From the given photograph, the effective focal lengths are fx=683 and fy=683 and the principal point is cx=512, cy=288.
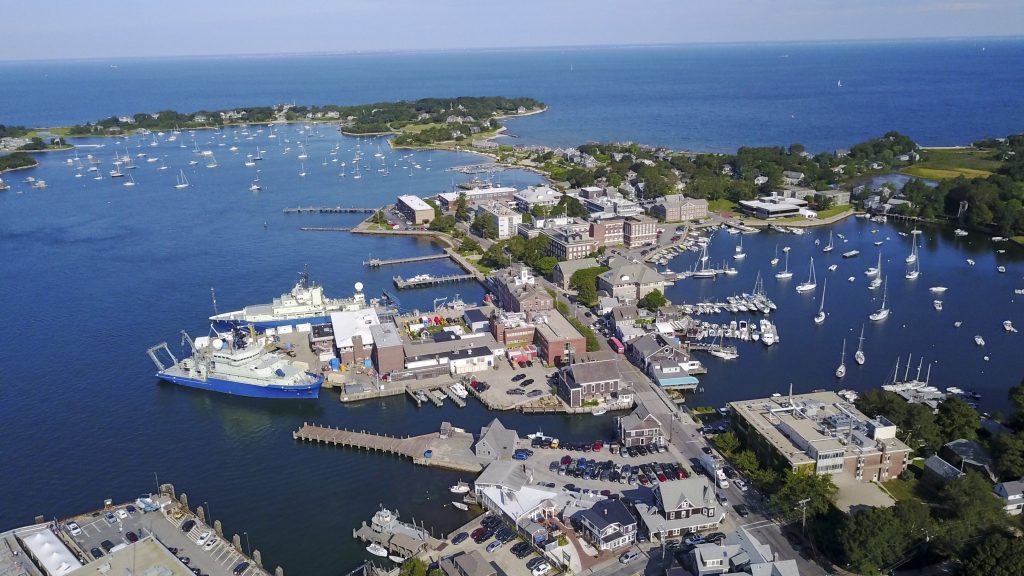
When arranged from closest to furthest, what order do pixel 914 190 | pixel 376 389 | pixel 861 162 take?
pixel 376 389 < pixel 914 190 < pixel 861 162

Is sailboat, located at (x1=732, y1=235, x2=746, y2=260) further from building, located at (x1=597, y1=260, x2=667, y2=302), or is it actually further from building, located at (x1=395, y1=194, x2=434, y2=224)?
building, located at (x1=395, y1=194, x2=434, y2=224)

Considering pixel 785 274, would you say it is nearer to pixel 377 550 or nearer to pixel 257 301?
pixel 257 301

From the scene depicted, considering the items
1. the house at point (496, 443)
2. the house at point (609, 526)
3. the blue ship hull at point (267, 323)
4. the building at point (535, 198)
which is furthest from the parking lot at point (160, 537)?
the building at point (535, 198)

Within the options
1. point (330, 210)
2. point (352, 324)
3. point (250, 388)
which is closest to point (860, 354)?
point (352, 324)

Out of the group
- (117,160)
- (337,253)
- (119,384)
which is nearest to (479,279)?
(337,253)

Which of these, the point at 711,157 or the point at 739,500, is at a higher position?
the point at 711,157

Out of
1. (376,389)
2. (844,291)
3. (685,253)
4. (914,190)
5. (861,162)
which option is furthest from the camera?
→ (861,162)

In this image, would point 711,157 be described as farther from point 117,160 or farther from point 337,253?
point 117,160
